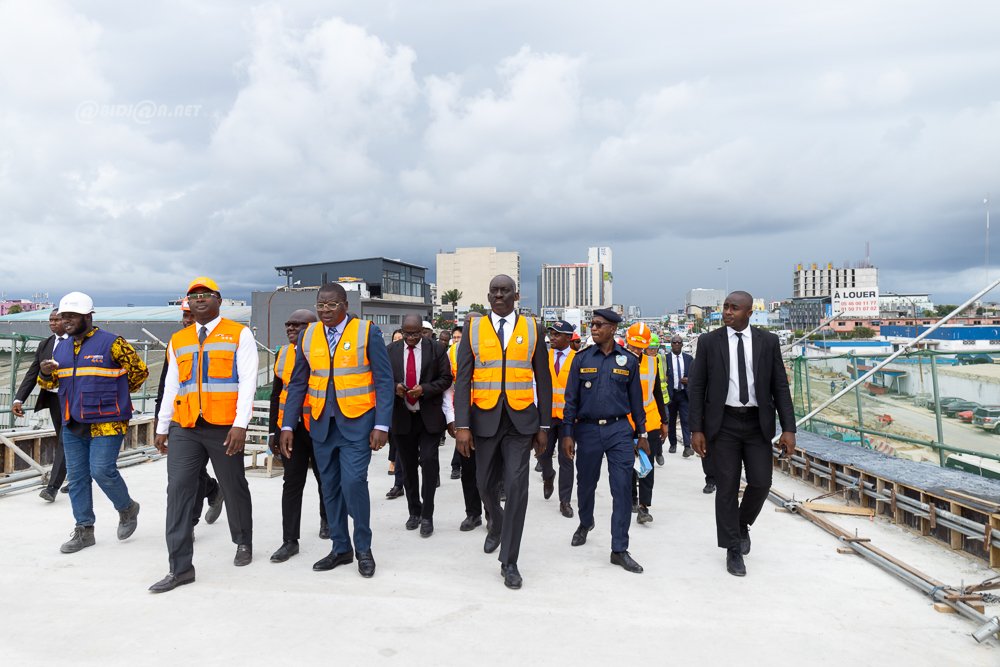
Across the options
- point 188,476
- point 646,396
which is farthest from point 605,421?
point 188,476

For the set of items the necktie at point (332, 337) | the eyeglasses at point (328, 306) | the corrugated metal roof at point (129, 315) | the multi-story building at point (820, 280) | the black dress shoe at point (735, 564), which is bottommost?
the black dress shoe at point (735, 564)

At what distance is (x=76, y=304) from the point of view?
4371 millimetres

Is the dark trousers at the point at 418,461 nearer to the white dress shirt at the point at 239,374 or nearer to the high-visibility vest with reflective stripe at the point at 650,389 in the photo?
the white dress shirt at the point at 239,374

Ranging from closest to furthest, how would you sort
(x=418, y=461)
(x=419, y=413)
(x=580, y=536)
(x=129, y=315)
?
(x=580, y=536), (x=419, y=413), (x=418, y=461), (x=129, y=315)

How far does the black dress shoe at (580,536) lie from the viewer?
14.7 ft

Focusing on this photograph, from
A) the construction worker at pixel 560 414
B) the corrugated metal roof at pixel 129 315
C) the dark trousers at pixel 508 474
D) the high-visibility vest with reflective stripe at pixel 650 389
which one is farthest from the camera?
the corrugated metal roof at pixel 129 315

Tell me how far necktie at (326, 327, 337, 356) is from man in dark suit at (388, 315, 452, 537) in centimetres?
90

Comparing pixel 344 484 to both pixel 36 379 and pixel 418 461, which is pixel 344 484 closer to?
pixel 418 461

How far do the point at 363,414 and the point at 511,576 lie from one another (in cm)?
138

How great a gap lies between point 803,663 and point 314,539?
3395 mm

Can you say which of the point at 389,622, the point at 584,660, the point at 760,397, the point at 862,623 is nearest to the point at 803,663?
the point at 862,623

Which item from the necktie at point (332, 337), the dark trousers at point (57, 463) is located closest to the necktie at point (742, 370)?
the necktie at point (332, 337)

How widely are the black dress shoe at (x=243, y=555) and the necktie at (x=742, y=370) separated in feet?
11.5

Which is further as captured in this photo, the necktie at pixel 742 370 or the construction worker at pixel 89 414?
the construction worker at pixel 89 414
